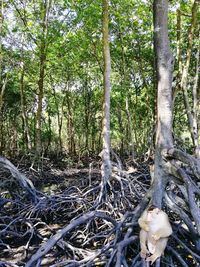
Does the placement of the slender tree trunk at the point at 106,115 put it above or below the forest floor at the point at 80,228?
above

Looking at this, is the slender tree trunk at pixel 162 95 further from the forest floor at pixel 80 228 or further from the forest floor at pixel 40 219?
the forest floor at pixel 40 219

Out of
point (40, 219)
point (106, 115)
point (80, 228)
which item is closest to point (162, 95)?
point (80, 228)

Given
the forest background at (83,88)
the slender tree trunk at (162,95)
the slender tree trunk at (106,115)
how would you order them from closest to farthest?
1. the slender tree trunk at (162,95)
2. the forest background at (83,88)
3. the slender tree trunk at (106,115)

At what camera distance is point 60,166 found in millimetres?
11891

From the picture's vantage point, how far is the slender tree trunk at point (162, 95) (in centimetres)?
284

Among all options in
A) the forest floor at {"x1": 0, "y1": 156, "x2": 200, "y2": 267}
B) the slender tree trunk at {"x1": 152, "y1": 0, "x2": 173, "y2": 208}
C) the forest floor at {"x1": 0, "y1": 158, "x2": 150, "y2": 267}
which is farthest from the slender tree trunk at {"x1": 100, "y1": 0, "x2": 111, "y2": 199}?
the slender tree trunk at {"x1": 152, "y1": 0, "x2": 173, "y2": 208}

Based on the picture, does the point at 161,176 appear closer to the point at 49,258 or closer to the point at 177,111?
the point at 49,258

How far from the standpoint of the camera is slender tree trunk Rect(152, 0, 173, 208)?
2.84 m

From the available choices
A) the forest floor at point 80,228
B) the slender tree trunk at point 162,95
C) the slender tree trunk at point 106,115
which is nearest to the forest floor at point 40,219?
the forest floor at point 80,228

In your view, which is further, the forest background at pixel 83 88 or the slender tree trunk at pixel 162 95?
the forest background at pixel 83 88

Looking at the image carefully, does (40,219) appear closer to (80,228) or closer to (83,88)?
(80,228)

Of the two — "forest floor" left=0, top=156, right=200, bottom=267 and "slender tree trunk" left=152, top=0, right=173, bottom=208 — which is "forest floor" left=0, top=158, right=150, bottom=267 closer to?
"forest floor" left=0, top=156, right=200, bottom=267

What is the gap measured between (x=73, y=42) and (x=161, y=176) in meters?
7.71

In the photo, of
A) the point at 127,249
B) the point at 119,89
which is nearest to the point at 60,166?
the point at 119,89
